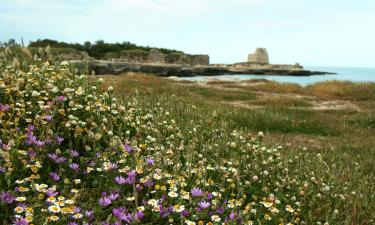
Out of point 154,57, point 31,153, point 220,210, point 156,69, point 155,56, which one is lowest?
point 156,69

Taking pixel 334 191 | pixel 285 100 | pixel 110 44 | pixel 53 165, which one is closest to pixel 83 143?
pixel 53 165

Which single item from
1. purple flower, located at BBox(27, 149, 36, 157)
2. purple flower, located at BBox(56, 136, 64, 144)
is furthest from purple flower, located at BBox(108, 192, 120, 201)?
purple flower, located at BBox(56, 136, 64, 144)

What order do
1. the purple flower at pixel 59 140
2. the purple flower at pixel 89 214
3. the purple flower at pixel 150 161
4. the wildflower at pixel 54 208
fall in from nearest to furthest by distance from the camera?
the wildflower at pixel 54 208 → the purple flower at pixel 89 214 → the purple flower at pixel 150 161 → the purple flower at pixel 59 140

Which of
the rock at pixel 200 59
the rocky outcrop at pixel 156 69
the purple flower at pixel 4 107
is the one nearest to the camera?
the purple flower at pixel 4 107

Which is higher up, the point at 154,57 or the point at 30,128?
the point at 154,57

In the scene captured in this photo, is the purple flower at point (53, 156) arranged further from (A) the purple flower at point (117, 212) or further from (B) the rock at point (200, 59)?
(B) the rock at point (200, 59)

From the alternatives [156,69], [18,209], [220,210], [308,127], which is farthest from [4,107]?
[156,69]

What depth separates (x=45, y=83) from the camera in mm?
6992

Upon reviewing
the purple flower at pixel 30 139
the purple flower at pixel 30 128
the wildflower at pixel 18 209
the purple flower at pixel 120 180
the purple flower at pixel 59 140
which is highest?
the purple flower at pixel 30 128

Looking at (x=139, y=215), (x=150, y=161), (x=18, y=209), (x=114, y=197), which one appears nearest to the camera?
(x=18, y=209)

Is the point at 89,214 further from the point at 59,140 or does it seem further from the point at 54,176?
the point at 59,140

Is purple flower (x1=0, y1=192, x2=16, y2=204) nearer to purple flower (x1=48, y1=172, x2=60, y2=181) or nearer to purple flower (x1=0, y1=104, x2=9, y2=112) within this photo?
purple flower (x1=48, y1=172, x2=60, y2=181)

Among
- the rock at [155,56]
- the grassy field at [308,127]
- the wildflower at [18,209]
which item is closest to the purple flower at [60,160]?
the wildflower at [18,209]

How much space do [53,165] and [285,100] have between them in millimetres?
18688
